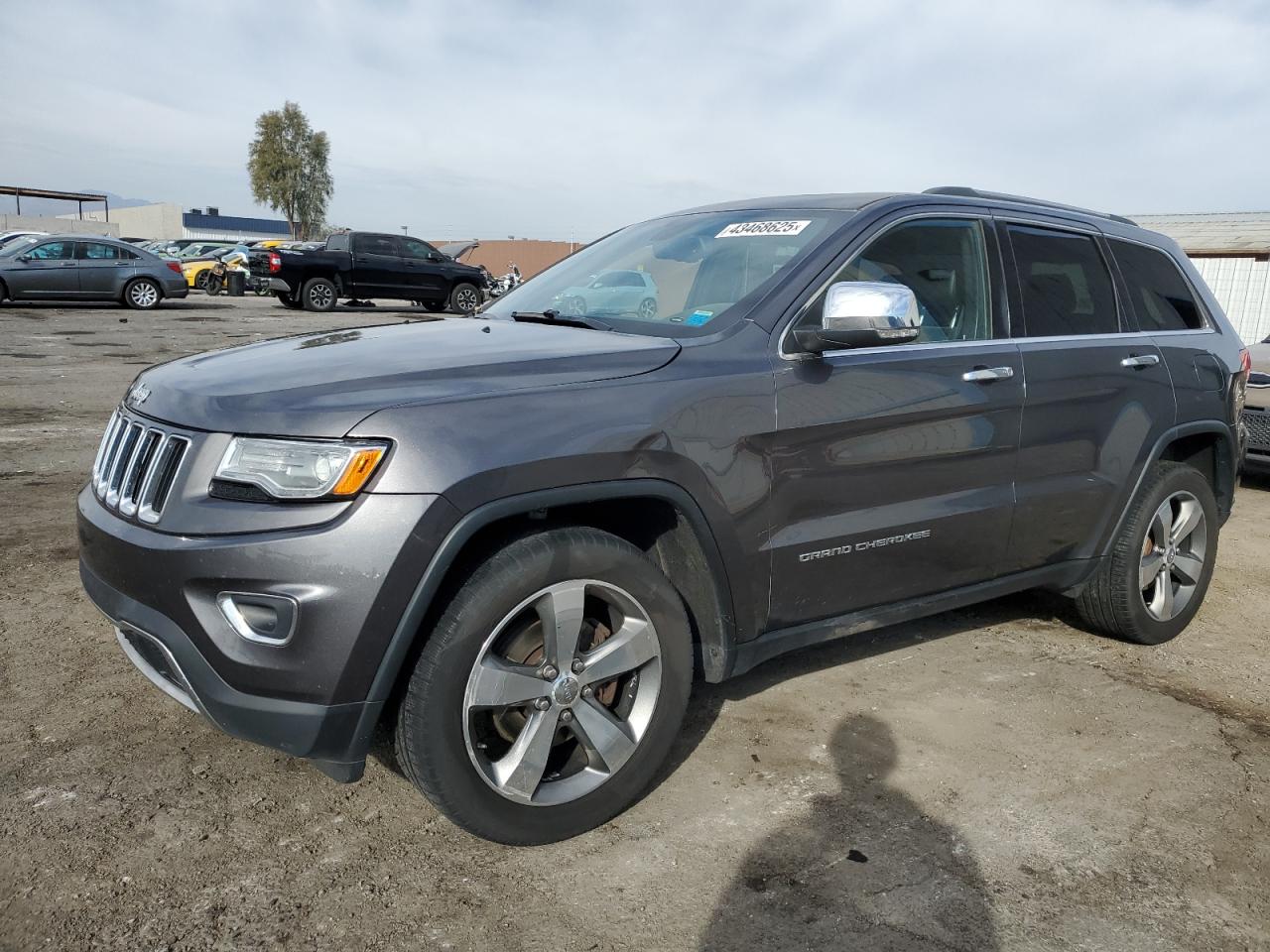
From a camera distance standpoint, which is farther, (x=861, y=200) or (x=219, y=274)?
(x=219, y=274)

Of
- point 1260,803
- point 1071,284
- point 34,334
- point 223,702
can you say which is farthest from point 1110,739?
point 34,334

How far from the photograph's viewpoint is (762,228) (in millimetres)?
3635

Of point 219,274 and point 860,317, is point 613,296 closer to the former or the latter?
point 860,317

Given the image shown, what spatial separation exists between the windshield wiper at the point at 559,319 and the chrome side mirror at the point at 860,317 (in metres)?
0.65

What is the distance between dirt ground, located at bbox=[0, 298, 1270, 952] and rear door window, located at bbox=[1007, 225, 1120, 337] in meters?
1.36


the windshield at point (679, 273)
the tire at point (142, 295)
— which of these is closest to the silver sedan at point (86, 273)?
the tire at point (142, 295)

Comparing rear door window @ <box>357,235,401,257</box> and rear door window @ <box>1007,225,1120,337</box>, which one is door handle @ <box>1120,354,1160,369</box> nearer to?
rear door window @ <box>1007,225,1120,337</box>

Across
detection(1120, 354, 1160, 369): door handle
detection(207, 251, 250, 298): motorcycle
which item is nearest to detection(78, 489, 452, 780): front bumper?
detection(1120, 354, 1160, 369): door handle

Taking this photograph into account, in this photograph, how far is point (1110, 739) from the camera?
3.56m

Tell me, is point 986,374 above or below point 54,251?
below

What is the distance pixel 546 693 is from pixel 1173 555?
313 centimetres

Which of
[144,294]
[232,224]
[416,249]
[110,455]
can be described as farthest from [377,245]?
[232,224]

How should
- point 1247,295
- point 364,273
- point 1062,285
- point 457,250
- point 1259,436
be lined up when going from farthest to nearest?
1. point 457,250
2. point 1247,295
3. point 364,273
4. point 1259,436
5. point 1062,285

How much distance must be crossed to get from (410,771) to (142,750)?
44.4 inches
